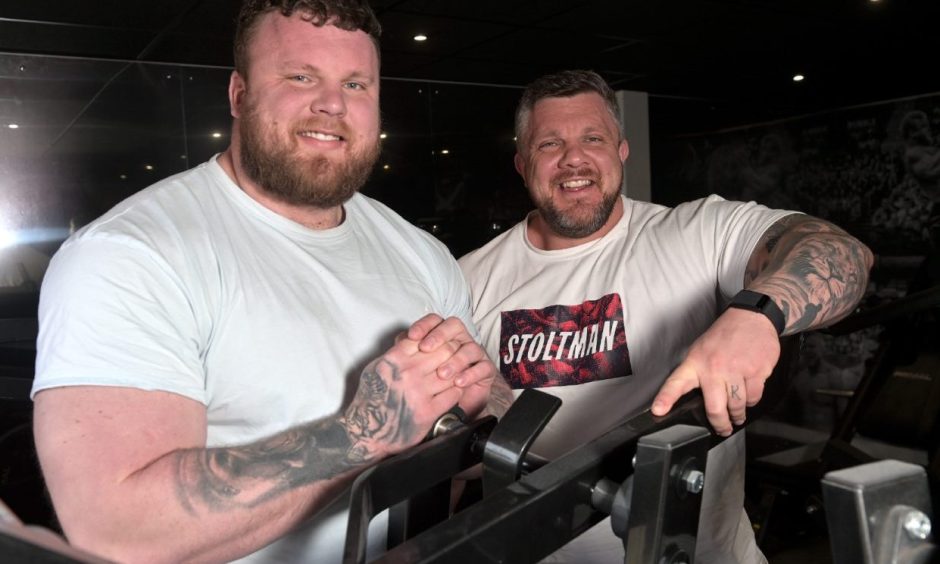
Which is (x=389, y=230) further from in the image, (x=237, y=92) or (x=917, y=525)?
(x=917, y=525)

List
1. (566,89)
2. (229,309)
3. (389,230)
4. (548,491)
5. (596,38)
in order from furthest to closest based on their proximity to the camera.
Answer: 1. (596,38)
2. (566,89)
3. (389,230)
4. (229,309)
5. (548,491)

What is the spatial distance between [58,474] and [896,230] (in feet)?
22.5

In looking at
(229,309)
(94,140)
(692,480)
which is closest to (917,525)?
(692,480)

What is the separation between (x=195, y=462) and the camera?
38.6 inches

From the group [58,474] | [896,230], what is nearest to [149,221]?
[58,474]

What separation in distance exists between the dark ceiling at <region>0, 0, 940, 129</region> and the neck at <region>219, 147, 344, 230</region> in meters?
2.32

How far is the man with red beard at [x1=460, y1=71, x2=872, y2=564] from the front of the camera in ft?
5.20

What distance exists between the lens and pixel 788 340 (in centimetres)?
110

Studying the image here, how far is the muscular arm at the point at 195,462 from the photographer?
928 mm

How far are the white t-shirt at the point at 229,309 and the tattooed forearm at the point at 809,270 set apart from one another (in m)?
0.60

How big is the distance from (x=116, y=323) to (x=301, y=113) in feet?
1.61

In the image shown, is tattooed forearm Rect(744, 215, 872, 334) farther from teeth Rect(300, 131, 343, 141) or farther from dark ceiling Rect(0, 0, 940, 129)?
dark ceiling Rect(0, 0, 940, 129)

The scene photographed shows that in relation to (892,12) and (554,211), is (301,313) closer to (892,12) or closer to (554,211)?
(554,211)

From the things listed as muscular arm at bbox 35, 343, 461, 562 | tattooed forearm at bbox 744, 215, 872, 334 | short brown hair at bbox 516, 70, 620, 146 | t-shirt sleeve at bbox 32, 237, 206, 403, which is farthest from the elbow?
short brown hair at bbox 516, 70, 620, 146
